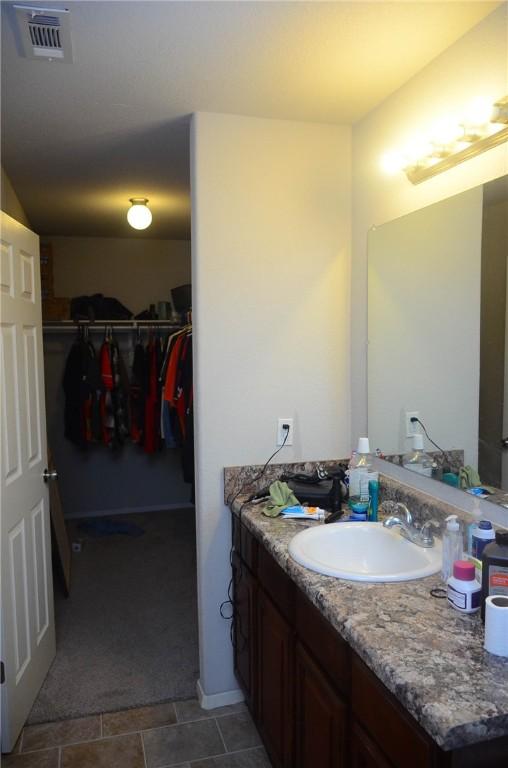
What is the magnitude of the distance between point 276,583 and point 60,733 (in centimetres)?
121

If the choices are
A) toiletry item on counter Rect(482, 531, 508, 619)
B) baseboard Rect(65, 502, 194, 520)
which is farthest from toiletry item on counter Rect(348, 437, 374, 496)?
baseboard Rect(65, 502, 194, 520)

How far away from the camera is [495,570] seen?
1145mm

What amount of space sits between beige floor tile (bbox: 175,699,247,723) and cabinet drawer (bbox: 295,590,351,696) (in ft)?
3.30

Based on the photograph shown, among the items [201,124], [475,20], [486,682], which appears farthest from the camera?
[201,124]

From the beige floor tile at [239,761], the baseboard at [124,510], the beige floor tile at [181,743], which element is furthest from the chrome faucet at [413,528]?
the baseboard at [124,510]

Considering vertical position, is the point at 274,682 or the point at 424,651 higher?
the point at 424,651

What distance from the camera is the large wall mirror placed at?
1.53 metres

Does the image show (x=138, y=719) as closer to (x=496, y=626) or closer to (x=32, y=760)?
(x=32, y=760)

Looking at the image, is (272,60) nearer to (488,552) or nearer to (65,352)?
(488,552)

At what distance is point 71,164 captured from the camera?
277 cm

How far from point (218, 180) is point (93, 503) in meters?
3.46

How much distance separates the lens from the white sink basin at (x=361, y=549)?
1587 millimetres

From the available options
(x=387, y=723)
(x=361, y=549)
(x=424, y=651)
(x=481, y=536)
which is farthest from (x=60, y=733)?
(x=481, y=536)

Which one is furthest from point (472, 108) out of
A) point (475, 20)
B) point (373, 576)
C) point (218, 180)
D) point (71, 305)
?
point (71, 305)
